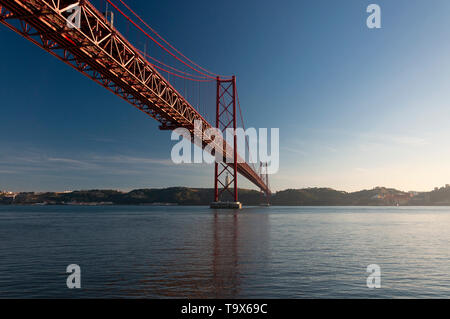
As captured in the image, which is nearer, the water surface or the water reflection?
the water reflection

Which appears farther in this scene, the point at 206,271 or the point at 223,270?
the point at 223,270

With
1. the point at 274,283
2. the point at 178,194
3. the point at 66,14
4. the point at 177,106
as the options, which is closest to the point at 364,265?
the point at 274,283

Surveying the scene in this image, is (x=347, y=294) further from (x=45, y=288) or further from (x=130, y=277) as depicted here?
(x=45, y=288)

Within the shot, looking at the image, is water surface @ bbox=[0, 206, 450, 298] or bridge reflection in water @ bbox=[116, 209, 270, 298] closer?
bridge reflection in water @ bbox=[116, 209, 270, 298]

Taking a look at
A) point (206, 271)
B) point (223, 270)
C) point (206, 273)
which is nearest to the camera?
point (206, 273)

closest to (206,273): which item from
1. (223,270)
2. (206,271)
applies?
(206,271)

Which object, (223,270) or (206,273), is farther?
(223,270)

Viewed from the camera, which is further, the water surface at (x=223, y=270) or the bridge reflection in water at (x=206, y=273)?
the water surface at (x=223, y=270)

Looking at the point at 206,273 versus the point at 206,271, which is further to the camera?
the point at 206,271

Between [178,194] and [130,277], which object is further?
[178,194]

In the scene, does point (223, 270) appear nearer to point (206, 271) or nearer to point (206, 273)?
point (206, 271)

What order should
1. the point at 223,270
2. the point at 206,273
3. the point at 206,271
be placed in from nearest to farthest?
the point at 206,273 < the point at 206,271 < the point at 223,270

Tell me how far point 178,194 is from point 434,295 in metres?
180
